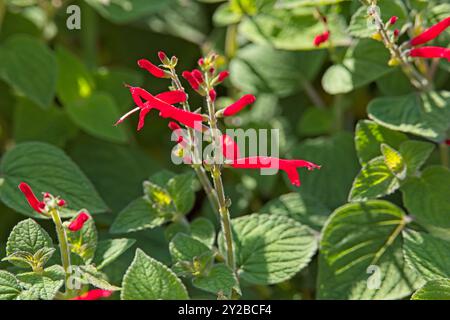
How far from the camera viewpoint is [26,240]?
1.07 metres

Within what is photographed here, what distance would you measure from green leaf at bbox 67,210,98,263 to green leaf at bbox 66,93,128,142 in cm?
44

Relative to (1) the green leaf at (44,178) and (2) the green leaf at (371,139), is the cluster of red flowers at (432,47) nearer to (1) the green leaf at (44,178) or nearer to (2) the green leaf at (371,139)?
(2) the green leaf at (371,139)

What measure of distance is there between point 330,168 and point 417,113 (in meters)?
0.26

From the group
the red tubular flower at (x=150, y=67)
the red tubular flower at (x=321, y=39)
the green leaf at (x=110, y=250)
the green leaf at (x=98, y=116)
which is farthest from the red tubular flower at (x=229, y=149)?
the green leaf at (x=98, y=116)

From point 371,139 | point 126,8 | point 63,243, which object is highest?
point 126,8

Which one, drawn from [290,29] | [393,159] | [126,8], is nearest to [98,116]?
[126,8]

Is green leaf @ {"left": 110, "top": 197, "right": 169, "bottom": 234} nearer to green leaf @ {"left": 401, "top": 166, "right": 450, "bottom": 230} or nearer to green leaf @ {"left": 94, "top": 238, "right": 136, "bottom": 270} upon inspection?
green leaf @ {"left": 94, "top": 238, "right": 136, "bottom": 270}

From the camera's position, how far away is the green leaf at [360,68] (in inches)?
53.2

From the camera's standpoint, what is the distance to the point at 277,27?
155 centimetres

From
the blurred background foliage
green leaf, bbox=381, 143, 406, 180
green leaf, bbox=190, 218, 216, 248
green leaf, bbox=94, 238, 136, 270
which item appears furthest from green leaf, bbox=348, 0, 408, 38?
green leaf, bbox=94, 238, 136, 270

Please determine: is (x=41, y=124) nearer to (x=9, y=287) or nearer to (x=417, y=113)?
(x=9, y=287)

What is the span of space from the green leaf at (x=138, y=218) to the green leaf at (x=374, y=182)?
0.34 meters
